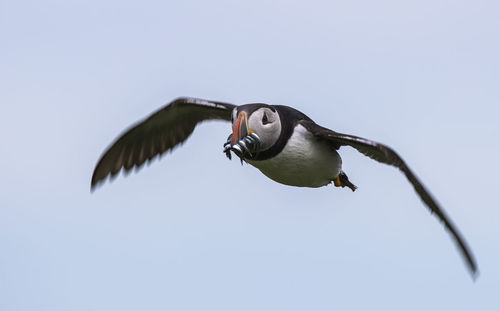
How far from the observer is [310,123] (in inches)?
581

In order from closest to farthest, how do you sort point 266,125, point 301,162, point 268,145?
point 266,125, point 268,145, point 301,162

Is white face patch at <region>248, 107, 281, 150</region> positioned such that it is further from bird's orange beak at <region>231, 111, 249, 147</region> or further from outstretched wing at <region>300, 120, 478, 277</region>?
outstretched wing at <region>300, 120, 478, 277</region>

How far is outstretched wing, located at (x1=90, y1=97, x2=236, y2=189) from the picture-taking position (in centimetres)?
1664

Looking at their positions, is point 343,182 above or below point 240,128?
below

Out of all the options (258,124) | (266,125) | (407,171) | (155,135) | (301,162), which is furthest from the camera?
(155,135)

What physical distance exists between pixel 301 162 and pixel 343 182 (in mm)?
1716

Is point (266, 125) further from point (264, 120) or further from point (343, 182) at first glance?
point (343, 182)

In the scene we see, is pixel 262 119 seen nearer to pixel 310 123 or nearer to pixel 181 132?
pixel 310 123

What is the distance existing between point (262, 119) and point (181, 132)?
3633 mm

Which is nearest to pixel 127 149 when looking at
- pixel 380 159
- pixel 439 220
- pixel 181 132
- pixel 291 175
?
pixel 181 132

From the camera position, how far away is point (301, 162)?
573 inches

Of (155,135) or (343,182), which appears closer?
(343,182)

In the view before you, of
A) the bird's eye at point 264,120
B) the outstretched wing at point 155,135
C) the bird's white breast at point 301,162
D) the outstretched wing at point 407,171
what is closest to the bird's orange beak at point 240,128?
the bird's eye at point 264,120

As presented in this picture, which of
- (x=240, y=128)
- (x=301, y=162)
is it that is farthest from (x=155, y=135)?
(x=240, y=128)
